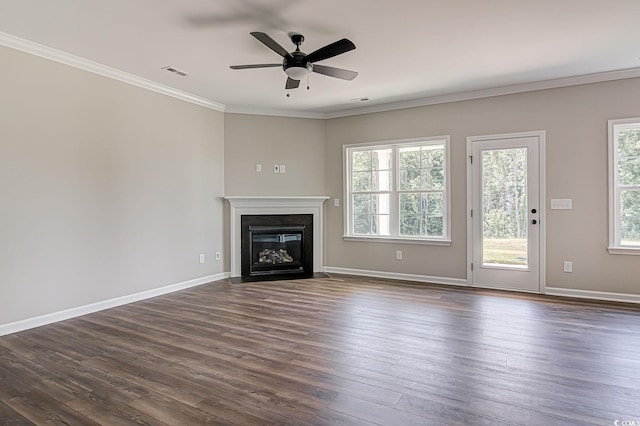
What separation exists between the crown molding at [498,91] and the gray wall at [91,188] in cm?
258

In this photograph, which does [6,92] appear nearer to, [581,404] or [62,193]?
[62,193]

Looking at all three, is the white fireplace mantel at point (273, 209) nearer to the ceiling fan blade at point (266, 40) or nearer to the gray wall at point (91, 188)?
the gray wall at point (91, 188)

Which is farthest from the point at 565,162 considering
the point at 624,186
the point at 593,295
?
the point at 593,295

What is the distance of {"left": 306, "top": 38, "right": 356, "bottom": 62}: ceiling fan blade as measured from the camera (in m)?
2.81

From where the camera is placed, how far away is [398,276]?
5621mm

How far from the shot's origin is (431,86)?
4.77 m

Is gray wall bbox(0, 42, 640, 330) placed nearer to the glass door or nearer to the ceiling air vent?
the glass door

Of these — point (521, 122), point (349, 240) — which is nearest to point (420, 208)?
point (349, 240)

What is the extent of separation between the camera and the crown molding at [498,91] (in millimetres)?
4223

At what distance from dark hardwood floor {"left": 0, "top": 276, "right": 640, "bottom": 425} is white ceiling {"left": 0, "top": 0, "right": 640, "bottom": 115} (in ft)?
9.00

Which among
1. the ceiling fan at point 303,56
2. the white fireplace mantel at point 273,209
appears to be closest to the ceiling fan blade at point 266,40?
the ceiling fan at point 303,56

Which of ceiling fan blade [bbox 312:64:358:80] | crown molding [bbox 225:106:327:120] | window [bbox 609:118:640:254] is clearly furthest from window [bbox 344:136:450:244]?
ceiling fan blade [bbox 312:64:358:80]

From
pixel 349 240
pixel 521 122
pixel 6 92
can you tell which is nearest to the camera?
pixel 6 92

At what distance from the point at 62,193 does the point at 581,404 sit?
15.4ft
